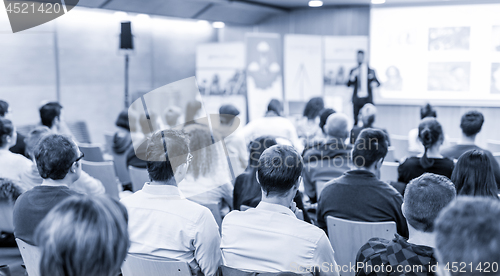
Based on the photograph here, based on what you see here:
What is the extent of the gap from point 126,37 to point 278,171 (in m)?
6.03

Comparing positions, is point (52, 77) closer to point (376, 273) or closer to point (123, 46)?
point (123, 46)

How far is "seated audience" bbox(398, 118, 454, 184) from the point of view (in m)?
3.14

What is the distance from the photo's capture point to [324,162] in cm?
353

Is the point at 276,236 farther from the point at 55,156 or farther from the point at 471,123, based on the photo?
the point at 471,123

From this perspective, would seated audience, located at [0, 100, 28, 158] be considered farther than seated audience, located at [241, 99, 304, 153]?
No

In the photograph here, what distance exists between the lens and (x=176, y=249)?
6.26 feet

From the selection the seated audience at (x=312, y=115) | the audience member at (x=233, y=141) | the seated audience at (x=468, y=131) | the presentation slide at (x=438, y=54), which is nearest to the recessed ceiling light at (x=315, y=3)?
the presentation slide at (x=438, y=54)

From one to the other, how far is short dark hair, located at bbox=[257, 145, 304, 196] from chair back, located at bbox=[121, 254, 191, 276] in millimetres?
503

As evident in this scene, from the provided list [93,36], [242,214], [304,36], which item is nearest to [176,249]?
[242,214]

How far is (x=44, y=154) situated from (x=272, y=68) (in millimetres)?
6891

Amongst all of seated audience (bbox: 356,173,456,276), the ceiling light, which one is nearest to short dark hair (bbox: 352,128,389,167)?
seated audience (bbox: 356,173,456,276)

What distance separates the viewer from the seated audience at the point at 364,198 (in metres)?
2.46

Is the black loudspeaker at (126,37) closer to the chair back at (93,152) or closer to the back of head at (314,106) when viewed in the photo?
the chair back at (93,152)

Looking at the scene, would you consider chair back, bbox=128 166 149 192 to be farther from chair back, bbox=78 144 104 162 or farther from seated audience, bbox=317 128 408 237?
seated audience, bbox=317 128 408 237
